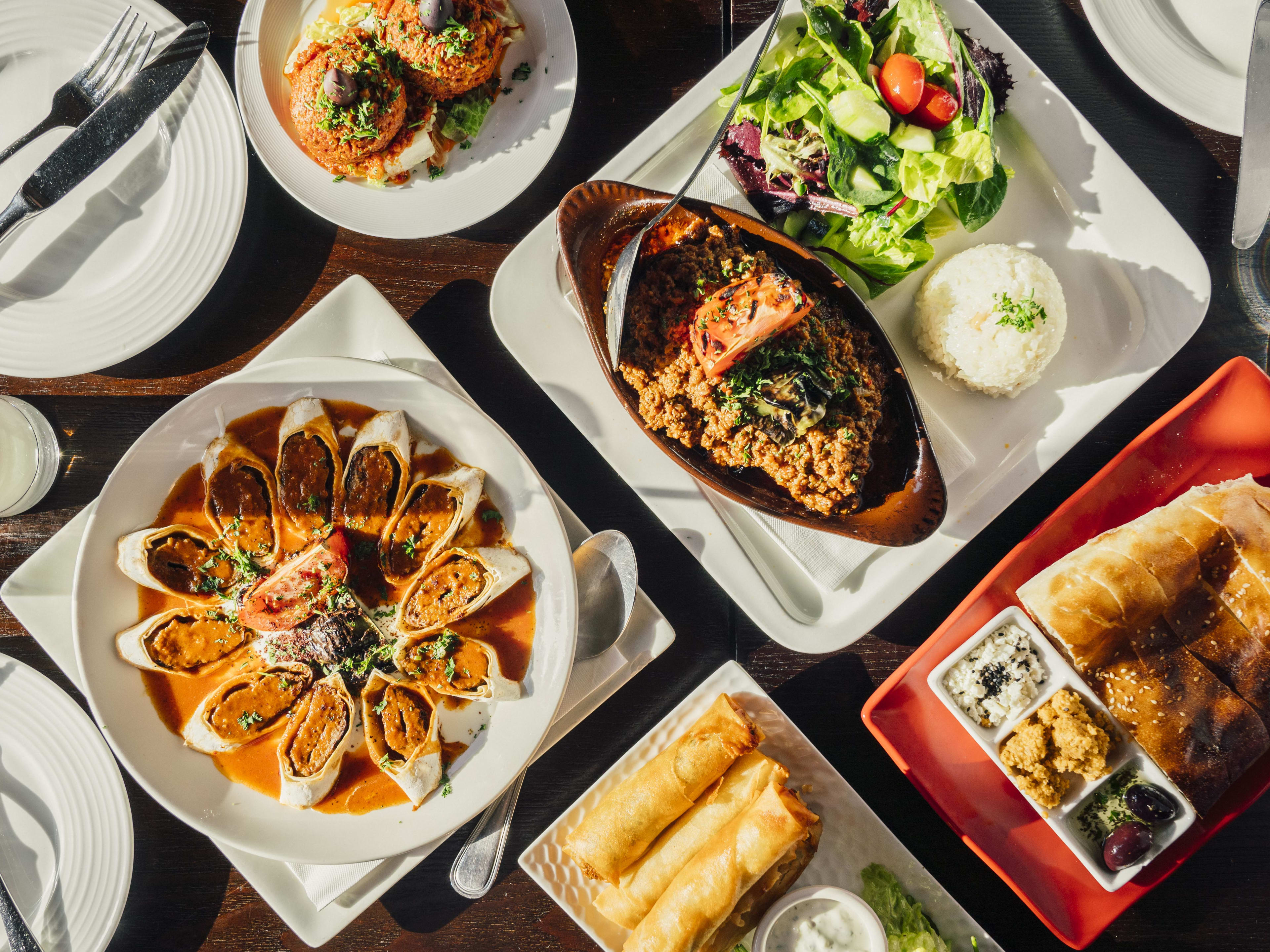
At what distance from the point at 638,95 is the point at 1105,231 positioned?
1.54 meters

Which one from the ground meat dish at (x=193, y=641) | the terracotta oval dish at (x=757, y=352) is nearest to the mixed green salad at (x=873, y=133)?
the terracotta oval dish at (x=757, y=352)

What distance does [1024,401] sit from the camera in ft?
7.68

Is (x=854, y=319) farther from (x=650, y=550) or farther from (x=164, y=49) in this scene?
(x=164, y=49)

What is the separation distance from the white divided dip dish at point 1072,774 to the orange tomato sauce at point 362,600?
4.18 feet

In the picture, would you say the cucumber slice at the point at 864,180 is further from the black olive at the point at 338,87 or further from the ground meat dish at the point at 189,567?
the ground meat dish at the point at 189,567

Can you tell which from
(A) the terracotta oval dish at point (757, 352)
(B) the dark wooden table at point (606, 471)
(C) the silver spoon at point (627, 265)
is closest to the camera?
(C) the silver spoon at point (627, 265)

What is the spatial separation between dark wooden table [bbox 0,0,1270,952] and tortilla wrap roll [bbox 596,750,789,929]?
242 mm

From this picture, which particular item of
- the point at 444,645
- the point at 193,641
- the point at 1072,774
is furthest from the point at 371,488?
the point at 1072,774

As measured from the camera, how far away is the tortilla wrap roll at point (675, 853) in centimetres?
232

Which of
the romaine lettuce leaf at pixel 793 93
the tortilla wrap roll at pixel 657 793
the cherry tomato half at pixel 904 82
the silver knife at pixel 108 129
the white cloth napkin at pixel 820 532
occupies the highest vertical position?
the silver knife at pixel 108 129

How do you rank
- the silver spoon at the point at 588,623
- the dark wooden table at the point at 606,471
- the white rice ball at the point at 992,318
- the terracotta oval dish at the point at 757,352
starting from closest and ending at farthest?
the terracotta oval dish at the point at 757,352 < the white rice ball at the point at 992,318 < the silver spoon at the point at 588,623 < the dark wooden table at the point at 606,471

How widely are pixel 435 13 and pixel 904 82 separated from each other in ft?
4.34

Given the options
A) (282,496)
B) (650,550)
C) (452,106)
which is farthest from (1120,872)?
(452,106)

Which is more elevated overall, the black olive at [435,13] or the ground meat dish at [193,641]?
the black olive at [435,13]
